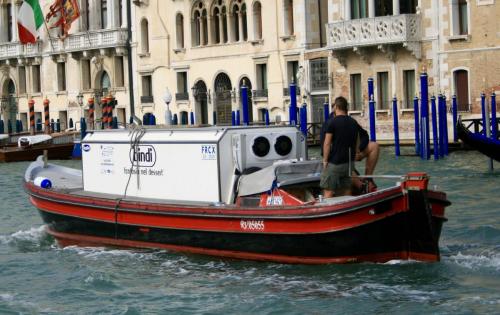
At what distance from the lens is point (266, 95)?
113 feet

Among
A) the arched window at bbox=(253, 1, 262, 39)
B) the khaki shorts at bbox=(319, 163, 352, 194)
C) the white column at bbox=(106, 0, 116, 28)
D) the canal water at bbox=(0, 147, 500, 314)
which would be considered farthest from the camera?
the white column at bbox=(106, 0, 116, 28)

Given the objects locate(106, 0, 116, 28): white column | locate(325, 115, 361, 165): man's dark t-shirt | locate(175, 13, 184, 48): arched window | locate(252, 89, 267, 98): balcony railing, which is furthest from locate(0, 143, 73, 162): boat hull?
locate(325, 115, 361, 165): man's dark t-shirt

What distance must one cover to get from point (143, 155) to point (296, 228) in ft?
9.11

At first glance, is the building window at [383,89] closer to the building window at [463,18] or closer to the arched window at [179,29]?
the building window at [463,18]

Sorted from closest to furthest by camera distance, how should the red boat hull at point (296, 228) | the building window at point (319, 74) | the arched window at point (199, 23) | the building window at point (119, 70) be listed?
the red boat hull at point (296, 228) → the building window at point (319, 74) → the arched window at point (199, 23) → the building window at point (119, 70)

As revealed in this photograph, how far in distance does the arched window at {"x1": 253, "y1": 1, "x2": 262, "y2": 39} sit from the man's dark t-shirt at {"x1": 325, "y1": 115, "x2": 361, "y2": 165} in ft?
75.6

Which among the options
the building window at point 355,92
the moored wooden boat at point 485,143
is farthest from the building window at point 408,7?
the moored wooden boat at point 485,143

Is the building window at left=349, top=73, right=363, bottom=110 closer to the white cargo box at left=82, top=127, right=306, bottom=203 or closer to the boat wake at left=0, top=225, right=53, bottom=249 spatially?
the boat wake at left=0, top=225, right=53, bottom=249

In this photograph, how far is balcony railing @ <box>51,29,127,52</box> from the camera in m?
39.5

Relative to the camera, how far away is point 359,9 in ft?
103

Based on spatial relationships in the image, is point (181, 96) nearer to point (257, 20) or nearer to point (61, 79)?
point (257, 20)

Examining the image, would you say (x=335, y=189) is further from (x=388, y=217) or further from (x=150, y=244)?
(x=150, y=244)

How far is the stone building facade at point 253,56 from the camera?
2934 cm

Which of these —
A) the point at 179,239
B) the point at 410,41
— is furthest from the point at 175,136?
the point at 410,41
